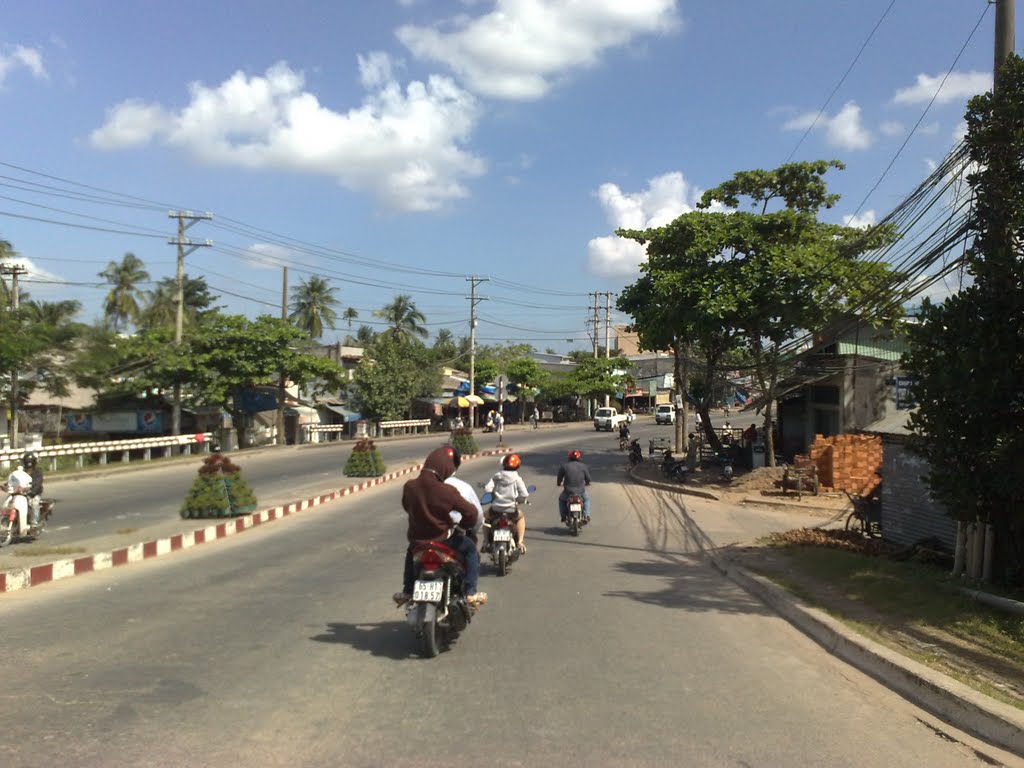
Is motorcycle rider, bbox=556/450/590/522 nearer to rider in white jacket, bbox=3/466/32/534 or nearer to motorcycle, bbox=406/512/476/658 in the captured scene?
motorcycle, bbox=406/512/476/658

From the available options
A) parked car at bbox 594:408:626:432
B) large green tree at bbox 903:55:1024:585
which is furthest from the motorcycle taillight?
parked car at bbox 594:408:626:432

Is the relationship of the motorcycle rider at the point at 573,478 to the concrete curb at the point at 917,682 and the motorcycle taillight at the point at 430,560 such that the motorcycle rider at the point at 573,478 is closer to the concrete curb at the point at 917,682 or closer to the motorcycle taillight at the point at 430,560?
the concrete curb at the point at 917,682

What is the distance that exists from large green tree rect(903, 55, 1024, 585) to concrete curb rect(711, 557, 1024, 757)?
185 centimetres

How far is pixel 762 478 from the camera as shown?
71.9 ft

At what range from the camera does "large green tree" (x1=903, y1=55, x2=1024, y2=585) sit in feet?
24.1

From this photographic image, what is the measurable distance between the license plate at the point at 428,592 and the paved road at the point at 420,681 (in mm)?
471

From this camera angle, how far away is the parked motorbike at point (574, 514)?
13.6 metres

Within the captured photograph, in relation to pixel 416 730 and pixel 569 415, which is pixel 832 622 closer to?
pixel 416 730

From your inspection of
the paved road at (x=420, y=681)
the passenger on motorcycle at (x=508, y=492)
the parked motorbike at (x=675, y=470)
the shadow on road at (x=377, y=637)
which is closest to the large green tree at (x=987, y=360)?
the paved road at (x=420, y=681)

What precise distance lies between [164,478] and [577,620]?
20.5m

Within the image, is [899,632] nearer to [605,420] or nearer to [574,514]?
[574,514]

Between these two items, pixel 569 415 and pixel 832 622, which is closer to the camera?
pixel 832 622

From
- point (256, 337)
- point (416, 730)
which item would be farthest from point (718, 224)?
point (256, 337)

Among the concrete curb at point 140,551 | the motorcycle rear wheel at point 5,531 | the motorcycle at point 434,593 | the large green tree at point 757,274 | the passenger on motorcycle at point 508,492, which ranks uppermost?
the large green tree at point 757,274
